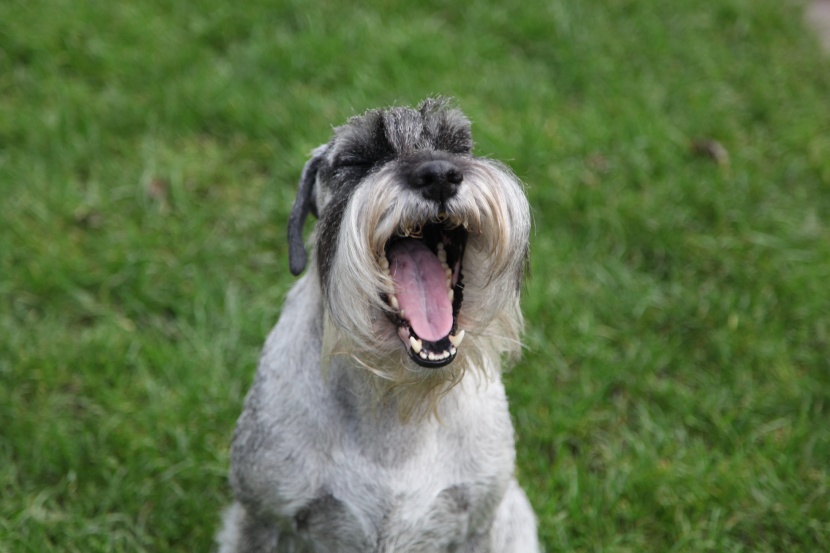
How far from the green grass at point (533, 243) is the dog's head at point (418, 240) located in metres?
1.53

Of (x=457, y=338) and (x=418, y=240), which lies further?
(x=418, y=240)

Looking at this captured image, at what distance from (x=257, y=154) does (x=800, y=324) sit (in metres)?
3.30

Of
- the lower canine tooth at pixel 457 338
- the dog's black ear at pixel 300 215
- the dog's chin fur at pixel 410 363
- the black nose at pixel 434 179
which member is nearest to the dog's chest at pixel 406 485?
the dog's chin fur at pixel 410 363

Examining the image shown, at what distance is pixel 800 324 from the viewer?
5.15 meters

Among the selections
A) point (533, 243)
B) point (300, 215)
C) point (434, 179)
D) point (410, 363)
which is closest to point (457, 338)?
point (410, 363)

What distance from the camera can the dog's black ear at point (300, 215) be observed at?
354cm

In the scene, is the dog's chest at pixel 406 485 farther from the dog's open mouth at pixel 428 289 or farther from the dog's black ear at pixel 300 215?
the dog's black ear at pixel 300 215

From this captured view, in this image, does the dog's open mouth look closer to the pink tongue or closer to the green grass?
the pink tongue

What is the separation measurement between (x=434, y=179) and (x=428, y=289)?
424 millimetres

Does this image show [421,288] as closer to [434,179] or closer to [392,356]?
[392,356]

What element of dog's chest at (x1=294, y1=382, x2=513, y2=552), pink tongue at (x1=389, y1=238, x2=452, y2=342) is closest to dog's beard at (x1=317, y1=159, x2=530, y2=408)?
pink tongue at (x1=389, y1=238, x2=452, y2=342)

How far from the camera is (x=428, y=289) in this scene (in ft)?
10.5

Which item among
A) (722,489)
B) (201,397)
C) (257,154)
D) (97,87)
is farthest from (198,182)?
(722,489)

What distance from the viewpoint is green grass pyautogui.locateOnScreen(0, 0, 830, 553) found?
14.5 feet
